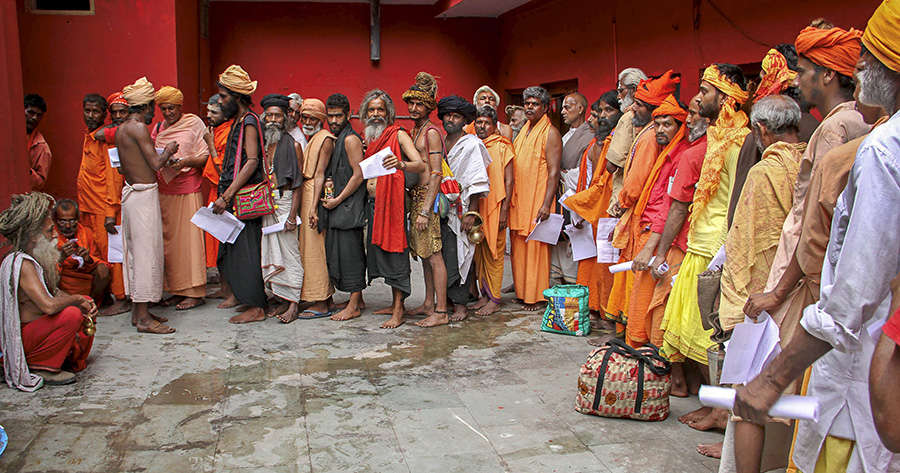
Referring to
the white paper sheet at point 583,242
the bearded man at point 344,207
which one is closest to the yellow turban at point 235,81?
the bearded man at point 344,207

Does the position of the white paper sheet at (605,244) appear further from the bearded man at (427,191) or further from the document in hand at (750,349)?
the document in hand at (750,349)

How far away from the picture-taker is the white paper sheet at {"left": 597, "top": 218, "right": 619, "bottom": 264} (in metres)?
5.57

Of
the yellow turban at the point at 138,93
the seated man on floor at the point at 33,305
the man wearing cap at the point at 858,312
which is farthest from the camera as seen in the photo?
the yellow turban at the point at 138,93

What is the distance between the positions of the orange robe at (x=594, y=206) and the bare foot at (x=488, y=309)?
0.80m

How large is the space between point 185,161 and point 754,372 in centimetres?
552

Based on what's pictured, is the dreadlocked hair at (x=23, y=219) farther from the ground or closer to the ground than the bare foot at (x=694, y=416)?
farther from the ground

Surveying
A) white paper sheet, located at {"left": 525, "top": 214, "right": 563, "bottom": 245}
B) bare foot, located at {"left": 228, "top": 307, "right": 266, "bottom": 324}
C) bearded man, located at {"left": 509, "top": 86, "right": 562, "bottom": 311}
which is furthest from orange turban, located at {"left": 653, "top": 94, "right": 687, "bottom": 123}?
bare foot, located at {"left": 228, "top": 307, "right": 266, "bottom": 324}

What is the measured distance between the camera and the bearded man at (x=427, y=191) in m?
5.95

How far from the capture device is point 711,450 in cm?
348

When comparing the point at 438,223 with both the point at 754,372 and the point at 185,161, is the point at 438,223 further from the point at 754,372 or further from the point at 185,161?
the point at 754,372

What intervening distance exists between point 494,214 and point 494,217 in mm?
27

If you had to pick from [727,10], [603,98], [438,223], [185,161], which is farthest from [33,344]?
[727,10]

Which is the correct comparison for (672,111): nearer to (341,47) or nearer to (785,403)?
(785,403)

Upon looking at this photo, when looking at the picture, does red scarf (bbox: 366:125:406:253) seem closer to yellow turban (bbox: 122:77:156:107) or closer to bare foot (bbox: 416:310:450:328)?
bare foot (bbox: 416:310:450:328)
